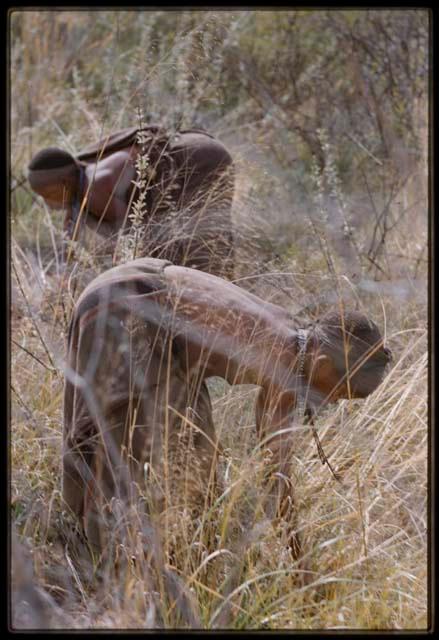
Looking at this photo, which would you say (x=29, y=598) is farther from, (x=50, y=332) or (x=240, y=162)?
(x=240, y=162)

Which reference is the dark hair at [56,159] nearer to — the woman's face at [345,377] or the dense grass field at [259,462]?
the dense grass field at [259,462]

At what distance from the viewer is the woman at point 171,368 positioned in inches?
93.0

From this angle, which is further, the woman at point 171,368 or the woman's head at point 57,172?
the woman's head at point 57,172

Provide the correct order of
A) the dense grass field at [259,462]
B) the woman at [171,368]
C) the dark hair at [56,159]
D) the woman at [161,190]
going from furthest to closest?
the dark hair at [56,159]
the woman at [161,190]
the woman at [171,368]
the dense grass field at [259,462]

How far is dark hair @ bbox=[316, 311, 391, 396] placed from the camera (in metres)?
2.49

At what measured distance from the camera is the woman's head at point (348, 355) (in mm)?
2477

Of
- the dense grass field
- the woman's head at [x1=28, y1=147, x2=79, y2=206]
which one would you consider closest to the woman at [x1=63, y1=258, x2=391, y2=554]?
the dense grass field

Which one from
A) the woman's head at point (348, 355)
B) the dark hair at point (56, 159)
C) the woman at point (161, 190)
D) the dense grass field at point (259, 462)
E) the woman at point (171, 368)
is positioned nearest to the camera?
the dense grass field at point (259, 462)

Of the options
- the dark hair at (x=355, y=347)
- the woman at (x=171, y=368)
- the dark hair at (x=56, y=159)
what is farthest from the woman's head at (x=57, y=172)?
the dark hair at (x=355, y=347)

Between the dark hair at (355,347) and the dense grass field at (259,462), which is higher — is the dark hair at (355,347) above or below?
above

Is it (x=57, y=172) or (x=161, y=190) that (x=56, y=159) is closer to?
(x=57, y=172)

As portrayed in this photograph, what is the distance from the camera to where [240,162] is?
4.94m

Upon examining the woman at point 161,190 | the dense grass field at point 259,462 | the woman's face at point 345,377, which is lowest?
the dense grass field at point 259,462

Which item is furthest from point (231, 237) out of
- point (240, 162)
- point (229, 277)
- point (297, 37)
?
point (297, 37)
